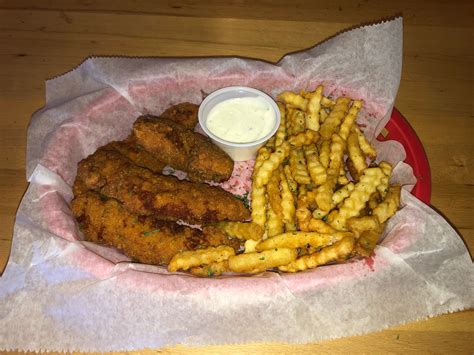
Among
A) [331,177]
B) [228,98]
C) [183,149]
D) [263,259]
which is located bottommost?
[263,259]

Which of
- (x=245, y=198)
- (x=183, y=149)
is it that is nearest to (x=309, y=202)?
(x=245, y=198)

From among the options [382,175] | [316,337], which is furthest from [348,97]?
[316,337]

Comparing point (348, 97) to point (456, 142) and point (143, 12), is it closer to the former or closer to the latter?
point (456, 142)

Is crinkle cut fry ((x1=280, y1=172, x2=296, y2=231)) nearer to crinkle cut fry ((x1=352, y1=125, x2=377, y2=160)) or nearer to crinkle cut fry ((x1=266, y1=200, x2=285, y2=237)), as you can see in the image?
crinkle cut fry ((x1=266, y1=200, x2=285, y2=237))

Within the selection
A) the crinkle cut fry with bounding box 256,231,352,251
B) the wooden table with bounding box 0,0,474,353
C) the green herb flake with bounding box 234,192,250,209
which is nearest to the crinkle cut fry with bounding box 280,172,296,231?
the crinkle cut fry with bounding box 256,231,352,251

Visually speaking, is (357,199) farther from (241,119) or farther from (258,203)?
(241,119)
